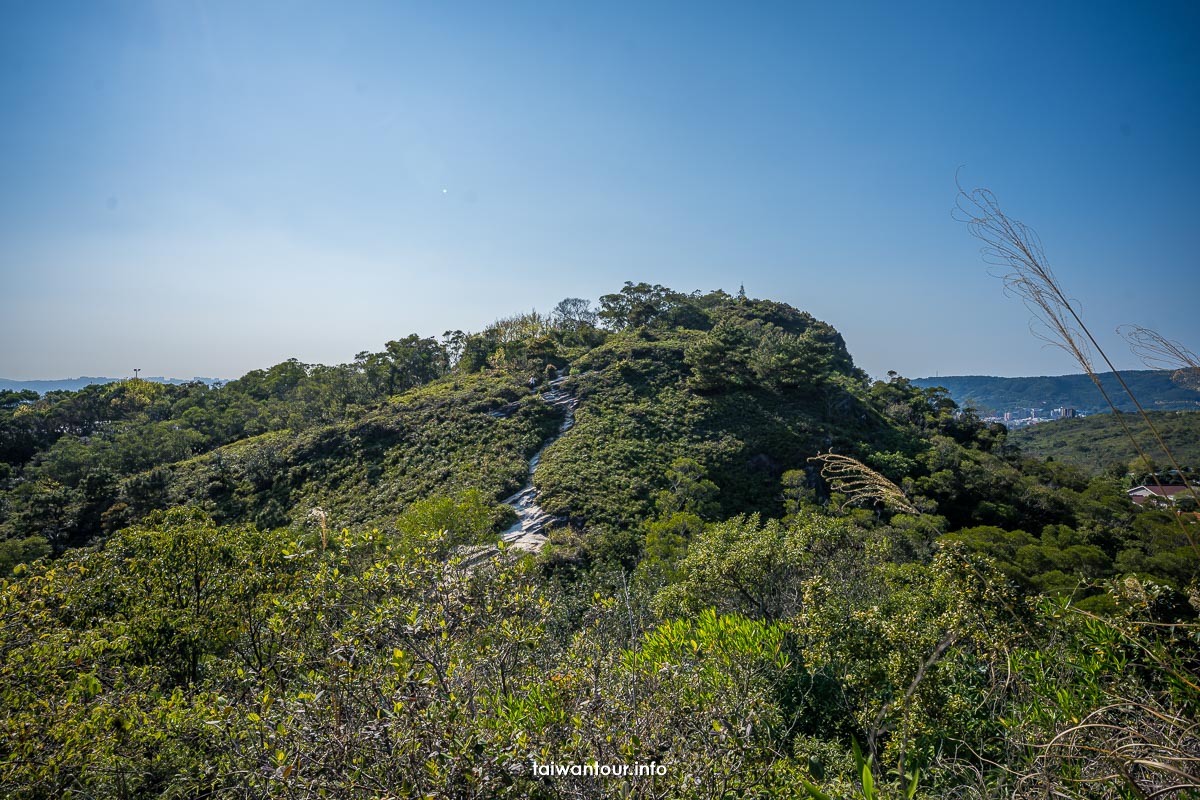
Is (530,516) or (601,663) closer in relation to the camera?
(601,663)

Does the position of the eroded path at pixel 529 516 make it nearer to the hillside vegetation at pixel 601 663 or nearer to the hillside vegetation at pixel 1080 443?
the hillside vegetation at pixel 601 663

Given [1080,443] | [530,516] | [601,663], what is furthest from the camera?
[1080,443]

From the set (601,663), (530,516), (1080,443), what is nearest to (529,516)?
(530,516)

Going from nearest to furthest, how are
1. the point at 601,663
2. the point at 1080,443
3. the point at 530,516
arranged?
the point at 601,663, the point at 530,516, the point at 1080,443

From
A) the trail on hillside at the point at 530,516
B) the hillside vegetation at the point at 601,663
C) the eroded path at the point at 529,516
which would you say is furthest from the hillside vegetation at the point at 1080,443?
the trail on hillside at the point at 530,516

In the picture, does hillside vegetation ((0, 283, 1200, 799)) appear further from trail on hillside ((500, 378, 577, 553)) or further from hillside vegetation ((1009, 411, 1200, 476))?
hillside vegetation ((1009, 411, 1200, 476))

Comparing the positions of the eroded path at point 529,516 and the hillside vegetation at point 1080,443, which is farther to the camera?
the hillside vegetation at point 1080,443

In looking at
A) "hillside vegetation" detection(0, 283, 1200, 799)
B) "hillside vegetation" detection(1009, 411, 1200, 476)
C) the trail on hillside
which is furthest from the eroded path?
"hillside vegetation" detection(1009, 411, 1200, 476)

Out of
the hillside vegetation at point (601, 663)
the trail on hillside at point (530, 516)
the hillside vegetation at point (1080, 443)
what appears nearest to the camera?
the hillside vegetation at point (601, 663)

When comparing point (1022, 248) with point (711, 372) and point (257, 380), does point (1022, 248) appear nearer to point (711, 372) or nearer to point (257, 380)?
point (711, 372)

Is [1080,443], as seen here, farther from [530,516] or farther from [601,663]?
[601,663]

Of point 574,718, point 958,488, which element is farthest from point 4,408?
point 958,488

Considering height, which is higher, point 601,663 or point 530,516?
point 601,663

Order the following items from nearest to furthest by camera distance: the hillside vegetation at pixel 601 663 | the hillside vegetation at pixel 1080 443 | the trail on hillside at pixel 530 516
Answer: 1. the hillside vegetation at pixel 601 663
2. the trail on hillside at pixel 530 516
3. the hillside vegetation at pixel 1080 443
